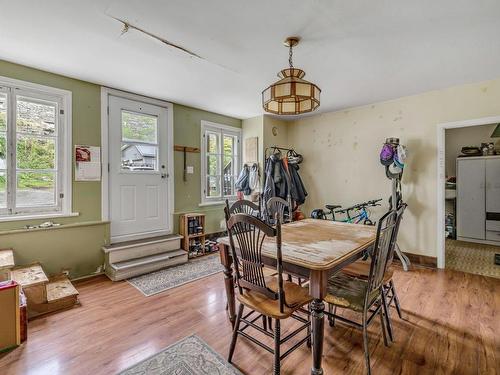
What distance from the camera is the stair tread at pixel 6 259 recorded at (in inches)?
87.2

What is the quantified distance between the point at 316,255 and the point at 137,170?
2.93 meters

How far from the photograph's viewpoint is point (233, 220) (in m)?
1.60

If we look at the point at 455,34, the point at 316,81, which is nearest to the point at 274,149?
the point at 316,81

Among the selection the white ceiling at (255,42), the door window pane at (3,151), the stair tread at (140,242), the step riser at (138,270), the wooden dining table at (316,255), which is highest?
the white ceiling at (255,42)

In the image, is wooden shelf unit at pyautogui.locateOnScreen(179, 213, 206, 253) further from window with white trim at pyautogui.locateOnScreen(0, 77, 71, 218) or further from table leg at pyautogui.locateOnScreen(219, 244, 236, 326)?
table leg at pyautogui.locateOnScreen(219, 244, 236, 326)

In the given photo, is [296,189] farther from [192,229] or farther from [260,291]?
[260,291]

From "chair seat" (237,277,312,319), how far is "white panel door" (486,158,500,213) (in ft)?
16.8

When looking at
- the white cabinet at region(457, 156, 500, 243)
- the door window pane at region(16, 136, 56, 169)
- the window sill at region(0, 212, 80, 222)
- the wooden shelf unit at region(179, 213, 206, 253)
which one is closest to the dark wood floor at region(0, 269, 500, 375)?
the window sill at region(0, 212, 80, 222)

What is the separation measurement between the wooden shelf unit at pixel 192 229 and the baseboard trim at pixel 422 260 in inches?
121

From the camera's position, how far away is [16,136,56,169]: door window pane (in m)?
2.75

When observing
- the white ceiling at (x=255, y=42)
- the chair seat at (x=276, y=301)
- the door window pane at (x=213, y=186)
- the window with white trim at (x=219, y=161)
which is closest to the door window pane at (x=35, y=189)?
the white ceiling at (x=255, y=42)

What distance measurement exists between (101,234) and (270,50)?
9.63 ft

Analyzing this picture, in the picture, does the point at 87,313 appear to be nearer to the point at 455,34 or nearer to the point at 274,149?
the point at 274,149

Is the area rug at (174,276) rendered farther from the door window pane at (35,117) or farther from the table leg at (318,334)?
the door window pane at (35,117)
